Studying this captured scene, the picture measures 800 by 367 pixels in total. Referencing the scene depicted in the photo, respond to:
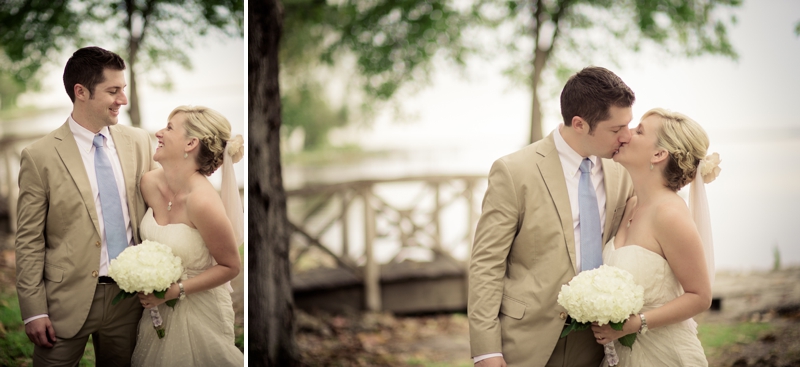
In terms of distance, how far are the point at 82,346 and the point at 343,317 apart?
3.43 metres

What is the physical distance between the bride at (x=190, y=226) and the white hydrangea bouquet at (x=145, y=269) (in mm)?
95

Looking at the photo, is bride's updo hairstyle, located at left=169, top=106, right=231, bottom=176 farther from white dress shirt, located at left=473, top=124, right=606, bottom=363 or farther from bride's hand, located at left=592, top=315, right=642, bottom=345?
bride's hand, located at left=592, top=315, right=642, bottom=345

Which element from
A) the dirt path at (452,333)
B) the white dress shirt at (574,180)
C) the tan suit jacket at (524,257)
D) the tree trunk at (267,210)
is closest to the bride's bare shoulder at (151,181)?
the tree trunk at (267,210)

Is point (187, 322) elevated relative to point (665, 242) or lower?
lower

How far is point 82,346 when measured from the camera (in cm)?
308

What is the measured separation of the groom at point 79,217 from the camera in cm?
292

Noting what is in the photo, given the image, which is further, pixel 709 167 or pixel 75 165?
pixel 75 165

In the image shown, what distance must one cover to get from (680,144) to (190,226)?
227 centimetres

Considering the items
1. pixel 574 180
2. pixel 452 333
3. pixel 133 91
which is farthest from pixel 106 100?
pixel 452 333

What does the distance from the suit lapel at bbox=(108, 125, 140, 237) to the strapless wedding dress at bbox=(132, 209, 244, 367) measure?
0.08m

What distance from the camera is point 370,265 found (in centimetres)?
649

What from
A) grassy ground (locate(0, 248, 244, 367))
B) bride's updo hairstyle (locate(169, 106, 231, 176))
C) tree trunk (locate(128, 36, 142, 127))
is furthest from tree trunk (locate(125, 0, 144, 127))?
bride's updo hairstyle (locate(169, 106, 231, 176))

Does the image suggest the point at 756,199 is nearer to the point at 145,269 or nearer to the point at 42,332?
the point at 145,269

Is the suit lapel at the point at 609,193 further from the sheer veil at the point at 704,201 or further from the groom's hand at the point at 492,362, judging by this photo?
the groom's hand at the point at 492,362
